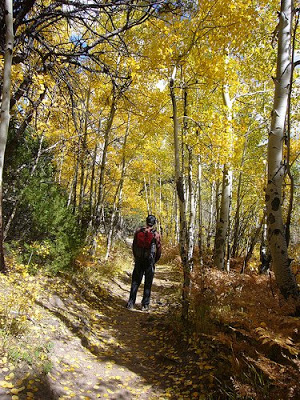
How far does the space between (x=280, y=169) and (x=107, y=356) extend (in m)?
3.55

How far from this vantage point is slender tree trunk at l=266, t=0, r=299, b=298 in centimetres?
331

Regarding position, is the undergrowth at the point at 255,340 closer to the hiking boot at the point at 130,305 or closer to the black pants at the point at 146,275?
the black pants at the point at 146,275

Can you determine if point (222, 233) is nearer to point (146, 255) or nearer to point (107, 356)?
point (146, 255)

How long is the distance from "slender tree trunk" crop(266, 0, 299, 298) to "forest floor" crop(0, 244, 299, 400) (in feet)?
3.22

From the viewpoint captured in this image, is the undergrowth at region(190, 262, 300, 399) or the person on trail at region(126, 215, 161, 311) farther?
the person on trail at region(126, 215, 161, 311)

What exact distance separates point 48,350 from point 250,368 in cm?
237

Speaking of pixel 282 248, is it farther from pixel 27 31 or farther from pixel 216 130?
pixel 27 31

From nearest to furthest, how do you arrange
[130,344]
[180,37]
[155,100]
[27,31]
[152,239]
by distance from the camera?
[27,31] < [130,344] < [180,37] < [152,239] < [155,100]


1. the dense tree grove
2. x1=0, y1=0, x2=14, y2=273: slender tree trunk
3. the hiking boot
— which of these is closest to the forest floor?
the hiking boot

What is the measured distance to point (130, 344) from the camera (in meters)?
4.28

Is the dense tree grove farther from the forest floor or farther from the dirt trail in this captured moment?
the dirt trail

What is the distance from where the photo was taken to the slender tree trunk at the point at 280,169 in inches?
130

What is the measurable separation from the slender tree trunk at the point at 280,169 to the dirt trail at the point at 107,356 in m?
1.49

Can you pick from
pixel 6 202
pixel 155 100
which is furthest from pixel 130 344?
pixel 155 100
